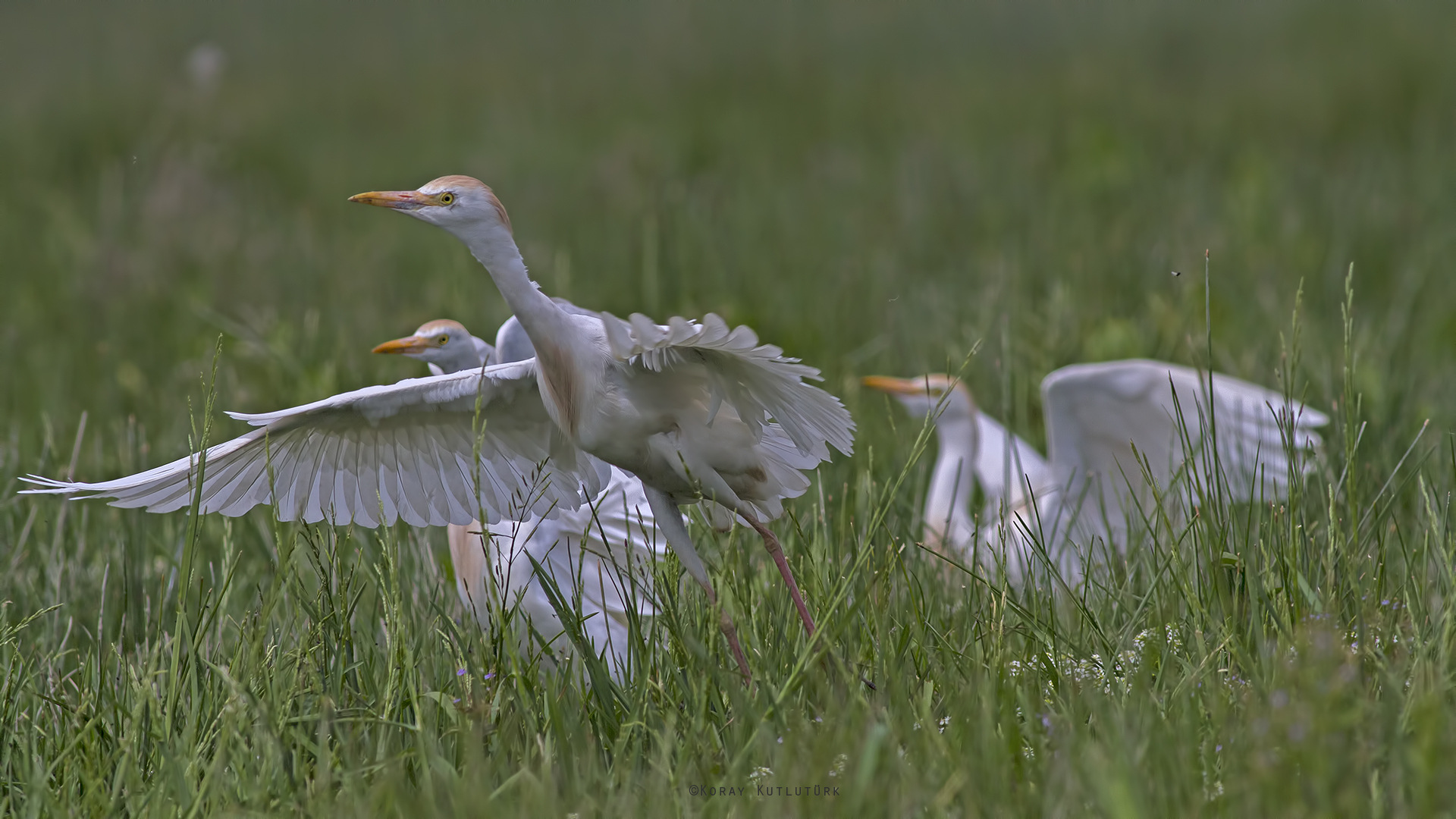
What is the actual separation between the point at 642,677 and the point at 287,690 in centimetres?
60

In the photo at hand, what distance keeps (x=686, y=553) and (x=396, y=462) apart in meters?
0.69

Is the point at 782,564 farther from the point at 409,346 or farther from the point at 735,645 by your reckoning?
the point at 409,346

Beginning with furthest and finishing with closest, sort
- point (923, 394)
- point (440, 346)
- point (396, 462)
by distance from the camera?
point (923, 394), point (440, 346), point (396, 462)

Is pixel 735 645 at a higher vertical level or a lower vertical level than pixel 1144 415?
lower

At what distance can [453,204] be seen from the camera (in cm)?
217

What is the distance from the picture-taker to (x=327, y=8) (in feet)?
46.1

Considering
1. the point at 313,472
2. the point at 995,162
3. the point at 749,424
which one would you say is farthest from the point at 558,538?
the point at 995,162

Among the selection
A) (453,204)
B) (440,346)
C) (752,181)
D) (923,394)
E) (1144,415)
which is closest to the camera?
(453,204)

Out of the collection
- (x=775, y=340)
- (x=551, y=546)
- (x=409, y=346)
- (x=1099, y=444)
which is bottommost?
(x=551, y=546)

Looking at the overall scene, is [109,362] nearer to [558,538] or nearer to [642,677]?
[558,538]

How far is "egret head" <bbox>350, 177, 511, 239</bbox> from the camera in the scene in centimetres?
216

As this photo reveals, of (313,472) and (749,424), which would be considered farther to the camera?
(313,472)

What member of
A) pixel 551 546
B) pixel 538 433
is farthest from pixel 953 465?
pixel 538 433

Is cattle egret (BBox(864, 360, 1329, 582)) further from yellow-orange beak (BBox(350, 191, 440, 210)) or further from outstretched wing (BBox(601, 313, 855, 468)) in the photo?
yellow-orange beak (BBox(350, 191, 440, 210))
